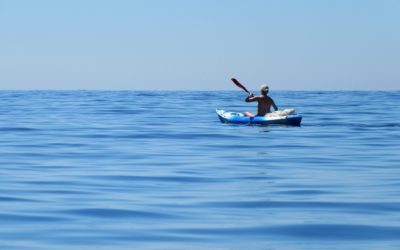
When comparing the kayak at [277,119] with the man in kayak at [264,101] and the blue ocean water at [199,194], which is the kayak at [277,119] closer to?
the man in kayak at [264,101]

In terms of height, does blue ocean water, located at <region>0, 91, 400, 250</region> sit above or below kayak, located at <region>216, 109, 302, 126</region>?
above

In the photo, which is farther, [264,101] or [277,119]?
[264,101]

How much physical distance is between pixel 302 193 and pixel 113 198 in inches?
77.2

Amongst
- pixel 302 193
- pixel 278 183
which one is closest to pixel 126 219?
pixel 302 193
